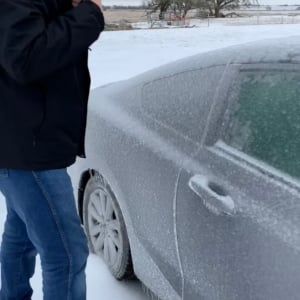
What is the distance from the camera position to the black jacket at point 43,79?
1538 mm

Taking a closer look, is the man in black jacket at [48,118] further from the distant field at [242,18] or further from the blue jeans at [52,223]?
the distant field at [242,18]

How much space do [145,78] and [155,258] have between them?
0.85 meters

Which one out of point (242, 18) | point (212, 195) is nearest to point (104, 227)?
point (212, 195)

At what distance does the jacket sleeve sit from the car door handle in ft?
1.87

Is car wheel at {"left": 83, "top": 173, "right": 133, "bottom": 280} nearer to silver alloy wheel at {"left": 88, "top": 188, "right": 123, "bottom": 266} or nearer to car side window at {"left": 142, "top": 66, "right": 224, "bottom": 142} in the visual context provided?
silver alloy wheel at {"left": 88, "top": 188, "right": 123, "bottom": 266}

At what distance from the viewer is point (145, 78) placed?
256 centimetres

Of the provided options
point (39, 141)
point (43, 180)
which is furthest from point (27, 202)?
point (39, 141)

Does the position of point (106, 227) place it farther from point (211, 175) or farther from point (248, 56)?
point (248, 56)

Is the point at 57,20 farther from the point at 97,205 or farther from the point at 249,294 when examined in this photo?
the point at 97,205

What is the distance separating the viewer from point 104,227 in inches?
109

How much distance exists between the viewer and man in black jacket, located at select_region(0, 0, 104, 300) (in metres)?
1.55

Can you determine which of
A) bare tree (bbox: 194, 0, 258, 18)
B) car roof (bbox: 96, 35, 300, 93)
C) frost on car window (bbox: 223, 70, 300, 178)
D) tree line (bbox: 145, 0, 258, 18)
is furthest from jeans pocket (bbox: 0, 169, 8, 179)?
bare tree (bbox: 194, 0, 258, 18)

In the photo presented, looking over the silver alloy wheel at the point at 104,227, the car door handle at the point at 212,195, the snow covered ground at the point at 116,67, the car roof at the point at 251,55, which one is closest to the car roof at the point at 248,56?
the car roof at the point at 251,55

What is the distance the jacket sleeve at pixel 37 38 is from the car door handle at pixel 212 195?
1.87 ft
